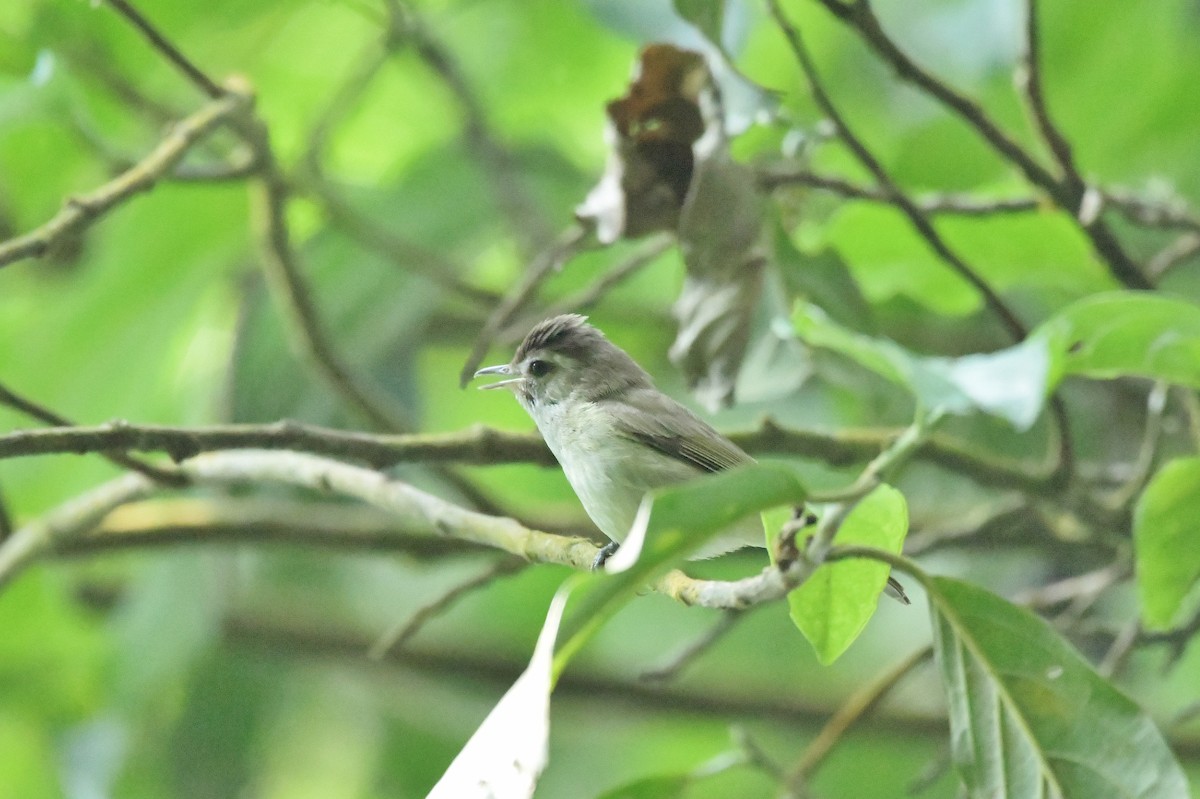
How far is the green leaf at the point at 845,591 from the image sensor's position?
1.76 metres

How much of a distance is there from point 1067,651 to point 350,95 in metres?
2.52

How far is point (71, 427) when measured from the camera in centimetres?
198

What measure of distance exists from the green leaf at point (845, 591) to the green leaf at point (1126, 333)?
0.31m

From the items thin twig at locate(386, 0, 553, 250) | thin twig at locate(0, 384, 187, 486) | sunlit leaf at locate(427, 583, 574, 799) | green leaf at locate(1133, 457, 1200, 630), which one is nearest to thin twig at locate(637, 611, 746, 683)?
green leaf at locate(1133, 457, 1200, 630)

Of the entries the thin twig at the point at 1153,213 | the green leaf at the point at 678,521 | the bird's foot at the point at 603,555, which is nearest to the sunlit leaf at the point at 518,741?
the green leaf at the point at 678,521

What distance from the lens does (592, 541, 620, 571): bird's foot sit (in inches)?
79.6

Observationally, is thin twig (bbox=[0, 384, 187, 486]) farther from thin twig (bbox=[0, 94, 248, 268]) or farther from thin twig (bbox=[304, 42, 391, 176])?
thin twig (bbox=[304, 42, 391, 176])

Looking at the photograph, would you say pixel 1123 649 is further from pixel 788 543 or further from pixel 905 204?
pixel 788 543

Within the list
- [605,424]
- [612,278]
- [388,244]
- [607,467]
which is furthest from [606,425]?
[388,244]

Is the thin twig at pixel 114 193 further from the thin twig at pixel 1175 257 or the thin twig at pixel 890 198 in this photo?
the thin twig at pixel 1175 257

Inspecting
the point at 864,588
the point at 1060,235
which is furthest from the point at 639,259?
the point at 864,588

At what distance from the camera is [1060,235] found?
10.1 ft

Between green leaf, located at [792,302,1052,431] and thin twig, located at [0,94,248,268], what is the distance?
122cm

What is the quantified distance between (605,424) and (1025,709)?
1245mm
